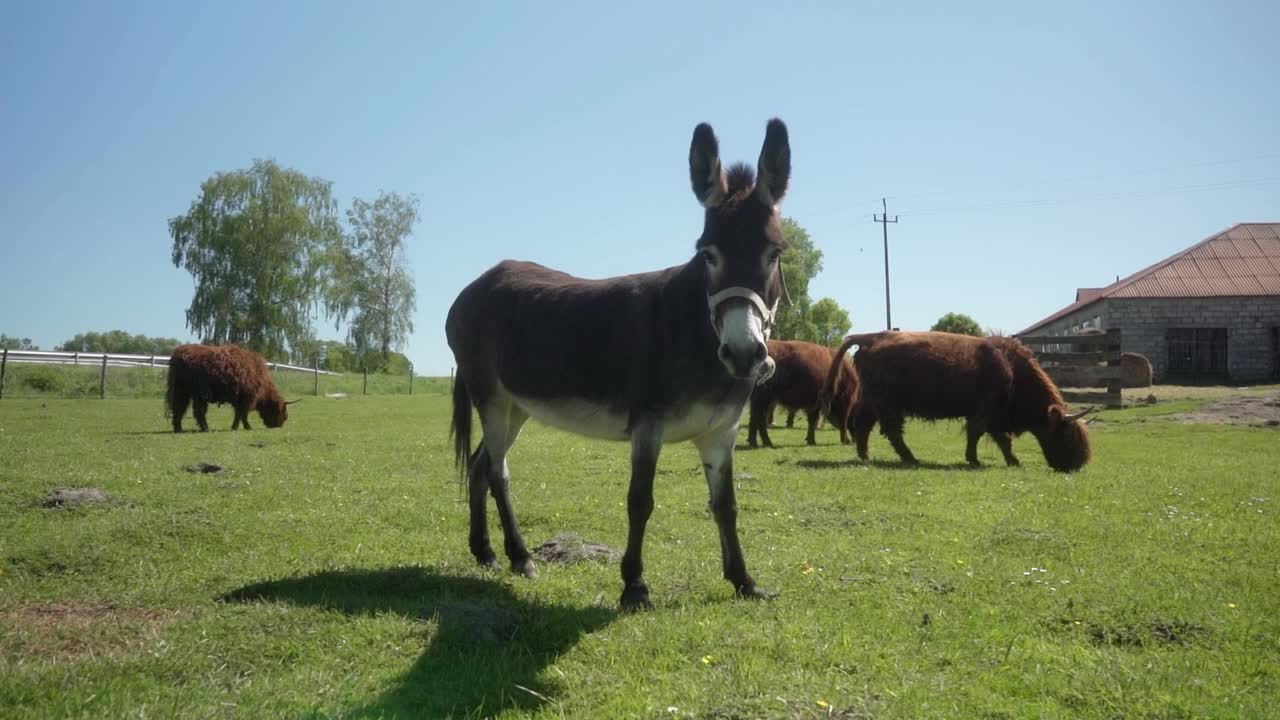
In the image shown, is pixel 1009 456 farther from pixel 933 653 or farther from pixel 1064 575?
pixel 933 653

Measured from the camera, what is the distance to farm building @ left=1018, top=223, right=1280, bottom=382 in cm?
3622

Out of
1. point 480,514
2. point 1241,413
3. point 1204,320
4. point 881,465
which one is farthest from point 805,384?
point 1204,320

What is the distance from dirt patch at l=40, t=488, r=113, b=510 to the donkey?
14.5 ft

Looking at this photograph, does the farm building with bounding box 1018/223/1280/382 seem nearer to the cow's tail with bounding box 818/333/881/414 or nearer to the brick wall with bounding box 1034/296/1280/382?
the brick wall with bounding box 1034/296/1280/382

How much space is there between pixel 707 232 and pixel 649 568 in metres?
2.50

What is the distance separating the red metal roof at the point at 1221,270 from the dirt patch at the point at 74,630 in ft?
134

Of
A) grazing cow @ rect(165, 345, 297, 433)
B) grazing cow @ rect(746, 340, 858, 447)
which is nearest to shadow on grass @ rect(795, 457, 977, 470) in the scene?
grazing cow @ rect(746, 340, 858, 447)

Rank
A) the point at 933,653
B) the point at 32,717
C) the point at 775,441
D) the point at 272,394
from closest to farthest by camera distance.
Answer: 1. the point at 32,717
2. the point at 933,653
3. the point at 775,441
4. the point at 272,394

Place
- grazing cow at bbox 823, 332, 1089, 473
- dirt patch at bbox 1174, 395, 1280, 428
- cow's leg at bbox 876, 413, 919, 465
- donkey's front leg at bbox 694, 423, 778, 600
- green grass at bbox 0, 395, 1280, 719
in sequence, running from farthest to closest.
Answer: dirt patch at bbox 1174, 395, 1280, 428 < cow's leg at bbox 876, 413, 919, 465 < grazing cow at bbox 823, 332, 1089, 473 < donkey's front leg at bbox 694, 423, 778, 600 < green grass at bbox 0, 395, 1280, 719

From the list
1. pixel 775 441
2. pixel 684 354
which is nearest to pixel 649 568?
pixel 684 354

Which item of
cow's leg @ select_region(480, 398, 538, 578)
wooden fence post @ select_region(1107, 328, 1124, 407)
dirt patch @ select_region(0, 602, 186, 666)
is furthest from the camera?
wooden fence post @ select_region(1107, 328, 1124, 407)

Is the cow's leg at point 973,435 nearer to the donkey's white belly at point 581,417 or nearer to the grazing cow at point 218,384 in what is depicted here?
the donkey's white belly at point 581,417

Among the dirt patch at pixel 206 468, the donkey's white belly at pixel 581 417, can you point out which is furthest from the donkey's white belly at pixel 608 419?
the dirt patch at pixel 206 468

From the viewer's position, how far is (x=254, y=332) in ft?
163
